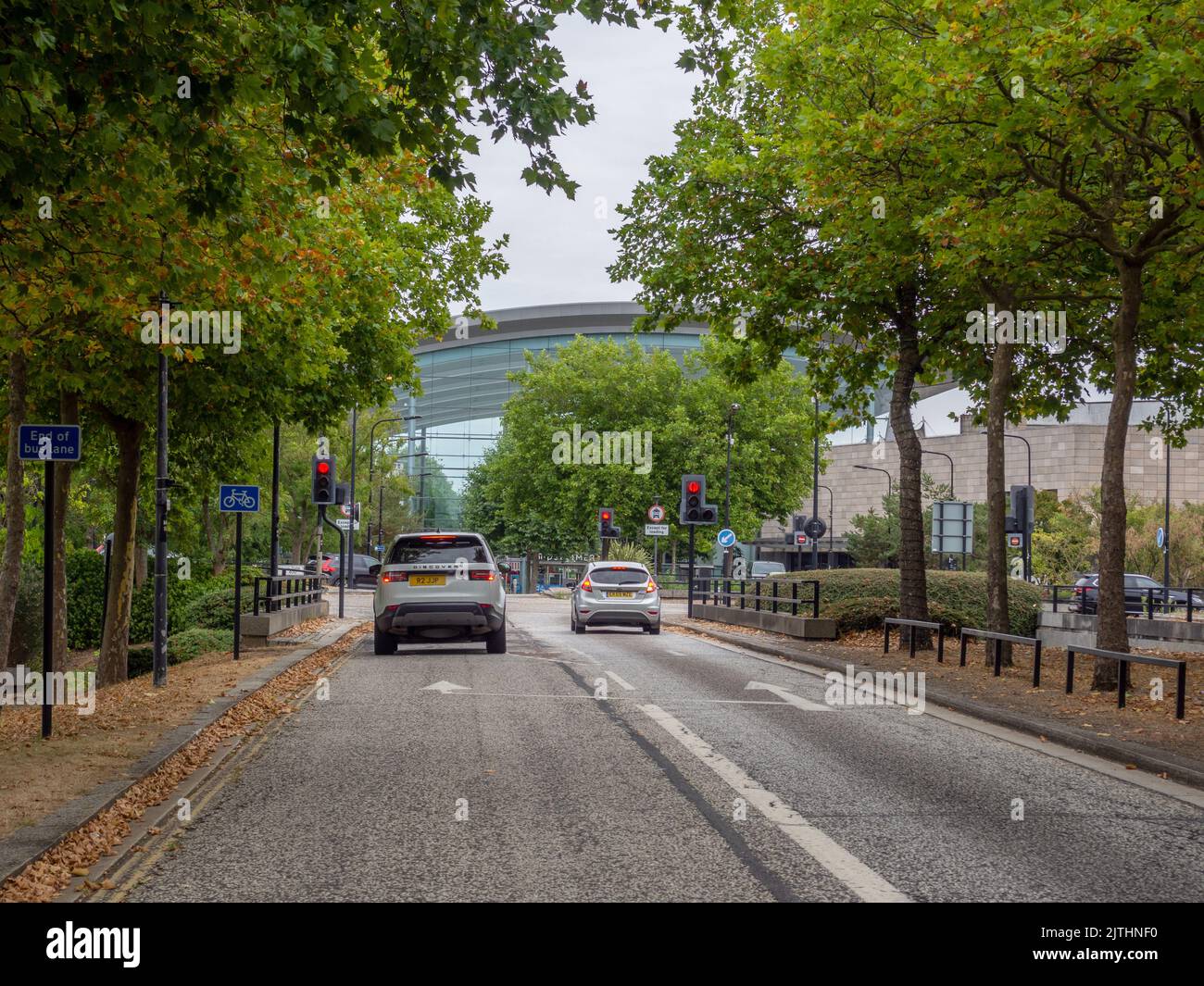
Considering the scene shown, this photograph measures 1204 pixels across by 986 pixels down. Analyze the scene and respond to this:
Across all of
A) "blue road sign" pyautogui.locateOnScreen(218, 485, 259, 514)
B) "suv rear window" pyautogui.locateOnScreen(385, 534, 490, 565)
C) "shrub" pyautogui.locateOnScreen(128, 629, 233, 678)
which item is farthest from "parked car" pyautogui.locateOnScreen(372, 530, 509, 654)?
"shrub" pyautogui.locateOnScreen(128, 629, 233, 678)

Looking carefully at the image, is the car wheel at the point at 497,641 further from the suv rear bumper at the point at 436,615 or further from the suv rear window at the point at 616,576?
the suv rear window at the point at 616,576

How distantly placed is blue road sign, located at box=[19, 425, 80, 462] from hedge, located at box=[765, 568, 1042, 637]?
55.3 feet

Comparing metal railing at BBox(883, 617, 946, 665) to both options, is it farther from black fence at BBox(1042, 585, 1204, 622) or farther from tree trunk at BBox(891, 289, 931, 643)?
black fence at BBox(1042, 585, 1204, 622)

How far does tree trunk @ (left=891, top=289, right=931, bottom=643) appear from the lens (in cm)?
2097

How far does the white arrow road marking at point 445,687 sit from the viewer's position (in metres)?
15.4

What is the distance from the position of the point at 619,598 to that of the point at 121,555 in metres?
12.6

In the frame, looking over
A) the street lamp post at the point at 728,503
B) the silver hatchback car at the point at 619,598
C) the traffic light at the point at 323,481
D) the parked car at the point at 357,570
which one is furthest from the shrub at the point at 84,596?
the parked car at the point at 357,570

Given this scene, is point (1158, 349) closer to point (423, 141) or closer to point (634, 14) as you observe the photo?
point (634, 14)

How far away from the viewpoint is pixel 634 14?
929 centimetres

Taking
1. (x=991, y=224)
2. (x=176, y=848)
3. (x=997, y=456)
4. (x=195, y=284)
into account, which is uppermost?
(x=991, y=224)
